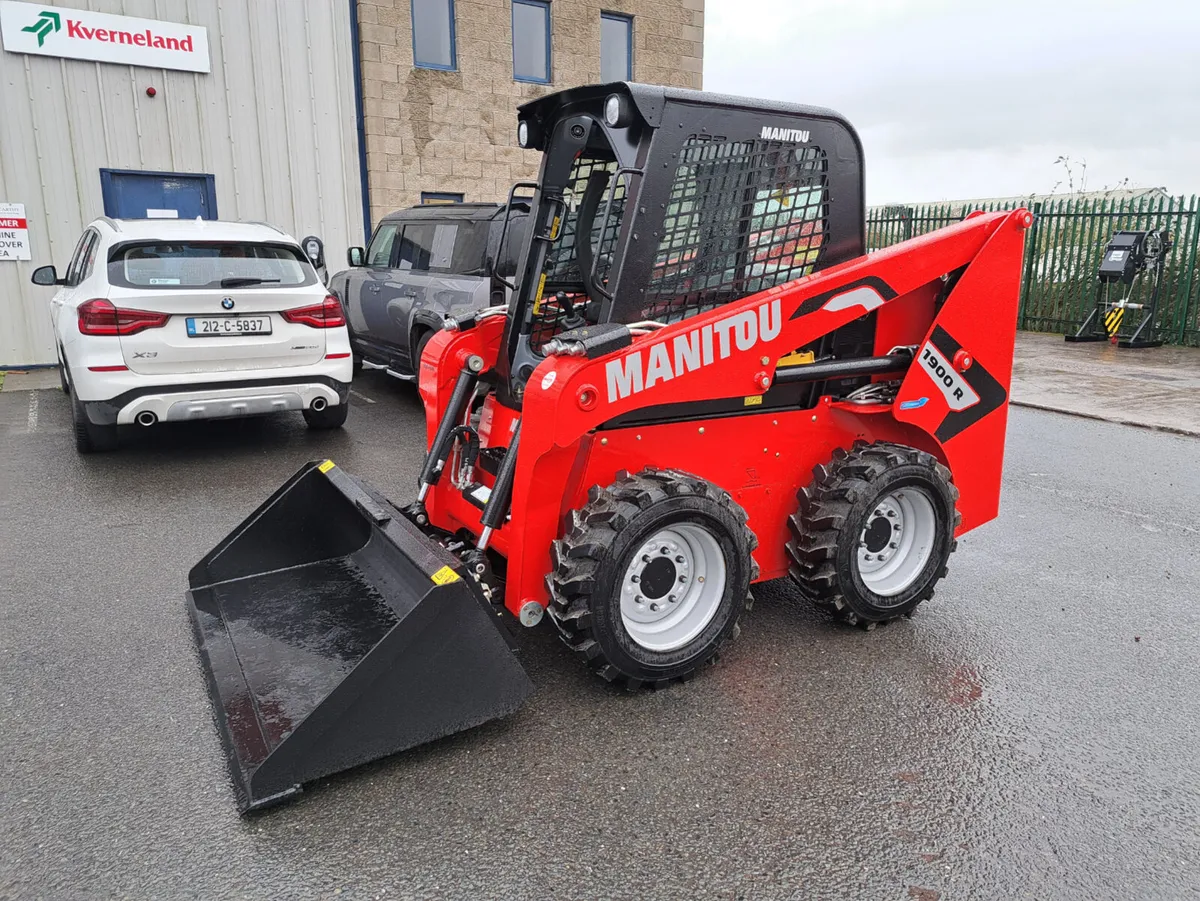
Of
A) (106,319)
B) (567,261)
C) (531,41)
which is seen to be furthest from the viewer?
(531,41)

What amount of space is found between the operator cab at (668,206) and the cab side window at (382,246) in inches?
253

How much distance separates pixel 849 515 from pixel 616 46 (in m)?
14.2

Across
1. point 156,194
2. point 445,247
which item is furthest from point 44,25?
point 445,247

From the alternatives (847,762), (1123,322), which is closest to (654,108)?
(847,762)

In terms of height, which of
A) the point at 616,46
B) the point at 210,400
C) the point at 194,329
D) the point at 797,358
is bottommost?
the point at 210,400

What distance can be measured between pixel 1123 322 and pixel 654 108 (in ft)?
48.5

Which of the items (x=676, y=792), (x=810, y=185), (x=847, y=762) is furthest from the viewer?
(x=810, y=185)

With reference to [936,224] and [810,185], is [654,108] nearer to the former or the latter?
[810,185]

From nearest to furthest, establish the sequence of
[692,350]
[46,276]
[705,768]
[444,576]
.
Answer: [444,576], [705,768], [692,350], [46,276]

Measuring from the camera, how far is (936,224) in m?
18.2

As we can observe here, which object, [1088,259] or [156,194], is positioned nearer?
[156,194]

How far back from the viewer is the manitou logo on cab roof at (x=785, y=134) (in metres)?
3.55

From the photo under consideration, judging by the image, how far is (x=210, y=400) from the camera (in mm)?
6531

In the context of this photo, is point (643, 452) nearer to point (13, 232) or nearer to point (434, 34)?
point (13, 232)
